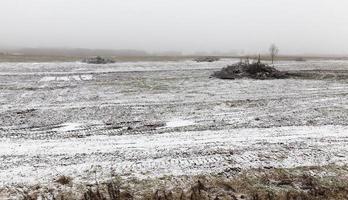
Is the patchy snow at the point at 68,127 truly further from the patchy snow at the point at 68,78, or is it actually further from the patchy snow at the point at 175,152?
the patchy snow at the point at 68,78

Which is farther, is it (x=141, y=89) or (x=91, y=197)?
(x=141, y=89)

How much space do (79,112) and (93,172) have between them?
338 inches

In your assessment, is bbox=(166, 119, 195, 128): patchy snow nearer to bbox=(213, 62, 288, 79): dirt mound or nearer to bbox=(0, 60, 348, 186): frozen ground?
bbox=(0, 60, 348, 186): frozen ground

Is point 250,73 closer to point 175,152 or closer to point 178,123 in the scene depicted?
point 178,123

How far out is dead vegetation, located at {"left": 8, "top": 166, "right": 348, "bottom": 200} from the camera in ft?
30.6

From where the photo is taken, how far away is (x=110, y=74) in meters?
36.8

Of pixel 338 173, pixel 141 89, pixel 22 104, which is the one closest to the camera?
pixel 338 173

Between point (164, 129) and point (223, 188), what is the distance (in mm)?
6092

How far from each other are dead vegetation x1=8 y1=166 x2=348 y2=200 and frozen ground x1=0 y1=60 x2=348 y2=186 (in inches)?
23.1

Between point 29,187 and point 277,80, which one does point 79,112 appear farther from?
point 277,80

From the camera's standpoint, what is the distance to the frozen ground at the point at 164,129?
1144 centimetres

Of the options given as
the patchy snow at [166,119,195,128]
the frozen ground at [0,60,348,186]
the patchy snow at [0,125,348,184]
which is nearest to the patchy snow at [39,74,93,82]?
the frozen ground at [0,60,348,186]

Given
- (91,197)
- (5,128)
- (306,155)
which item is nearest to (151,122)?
(5,128)

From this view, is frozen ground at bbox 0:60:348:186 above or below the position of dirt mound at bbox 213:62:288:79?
below
